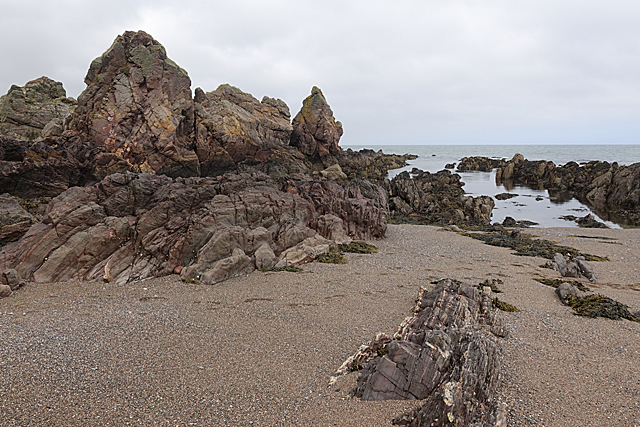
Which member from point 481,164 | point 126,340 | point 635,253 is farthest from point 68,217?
point 481,164

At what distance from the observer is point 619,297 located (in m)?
13.5

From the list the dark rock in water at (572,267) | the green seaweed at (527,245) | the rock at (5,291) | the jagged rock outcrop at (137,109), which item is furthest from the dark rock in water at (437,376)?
the jagged rock outcrop at (137,109)

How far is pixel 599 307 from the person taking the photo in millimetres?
11742

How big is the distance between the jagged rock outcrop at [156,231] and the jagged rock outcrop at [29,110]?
133ft

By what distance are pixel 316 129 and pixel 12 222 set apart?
57493mm

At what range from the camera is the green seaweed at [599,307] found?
11289mm

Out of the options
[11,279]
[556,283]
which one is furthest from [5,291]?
[556,283]

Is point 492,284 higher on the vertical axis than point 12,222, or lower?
lower

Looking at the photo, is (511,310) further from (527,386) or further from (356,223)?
(356,223)

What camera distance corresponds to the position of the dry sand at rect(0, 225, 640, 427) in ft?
20.9

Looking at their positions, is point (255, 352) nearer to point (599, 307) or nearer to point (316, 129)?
point (599, 307)

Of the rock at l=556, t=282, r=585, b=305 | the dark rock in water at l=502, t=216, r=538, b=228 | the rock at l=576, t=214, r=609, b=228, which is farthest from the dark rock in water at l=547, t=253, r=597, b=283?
the rock at l=576, t=214, r=609, b=228

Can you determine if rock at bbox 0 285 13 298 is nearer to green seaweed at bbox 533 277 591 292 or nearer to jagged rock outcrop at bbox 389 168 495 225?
green seaweed at bbox 533 277 591 292

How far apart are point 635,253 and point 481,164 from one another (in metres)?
86.7
